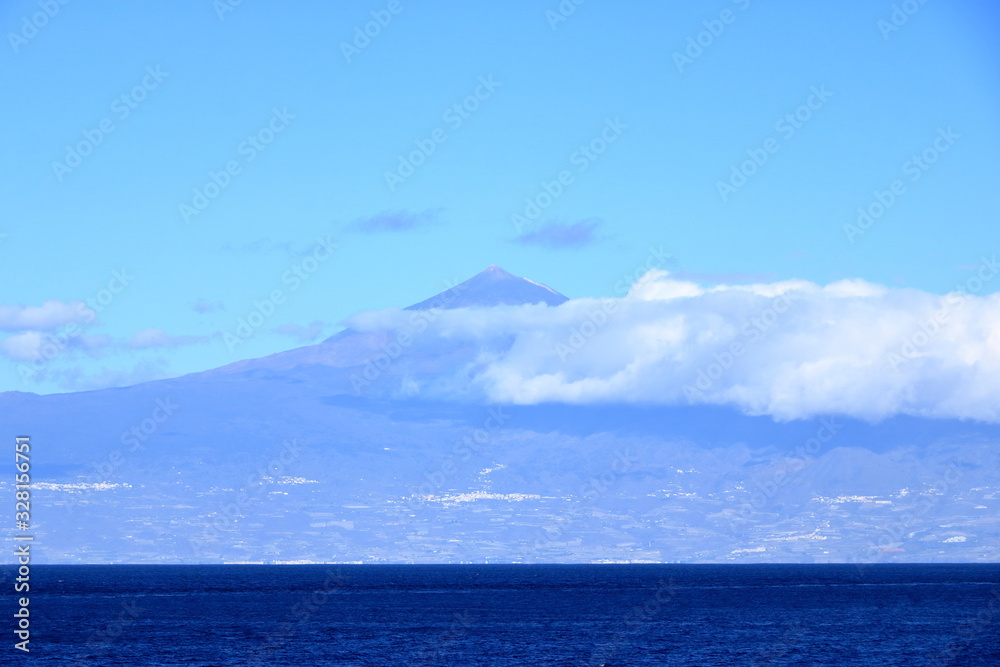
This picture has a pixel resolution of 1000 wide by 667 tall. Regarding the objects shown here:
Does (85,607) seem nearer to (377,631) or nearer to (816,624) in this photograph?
(377,631)

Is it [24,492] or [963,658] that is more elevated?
[24,492]

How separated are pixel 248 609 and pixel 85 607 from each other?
25.8 metres

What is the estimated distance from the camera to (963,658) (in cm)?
10338

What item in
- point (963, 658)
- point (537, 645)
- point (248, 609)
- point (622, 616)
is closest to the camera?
point (963, 658)

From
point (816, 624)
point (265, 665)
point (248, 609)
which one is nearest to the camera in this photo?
point (265, 665)

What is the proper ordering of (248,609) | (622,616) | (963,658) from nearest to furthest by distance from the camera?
1. (963,658)
2. (622,616)
3. (248,609)

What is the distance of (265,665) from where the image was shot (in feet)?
310

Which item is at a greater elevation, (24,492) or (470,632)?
(24,492)

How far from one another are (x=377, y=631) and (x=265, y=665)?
122 feet

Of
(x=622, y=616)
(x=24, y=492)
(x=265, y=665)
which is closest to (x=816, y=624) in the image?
(x=622, y=616)

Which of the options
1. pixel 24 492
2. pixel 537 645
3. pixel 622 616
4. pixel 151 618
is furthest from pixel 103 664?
pixel 622 616

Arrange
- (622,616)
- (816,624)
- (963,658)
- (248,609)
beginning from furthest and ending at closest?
(248,609)
(622,616)
(816,624)
(963,658)

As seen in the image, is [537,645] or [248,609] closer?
[537,645]

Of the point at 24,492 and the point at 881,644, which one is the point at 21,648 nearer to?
the point at 24,492
